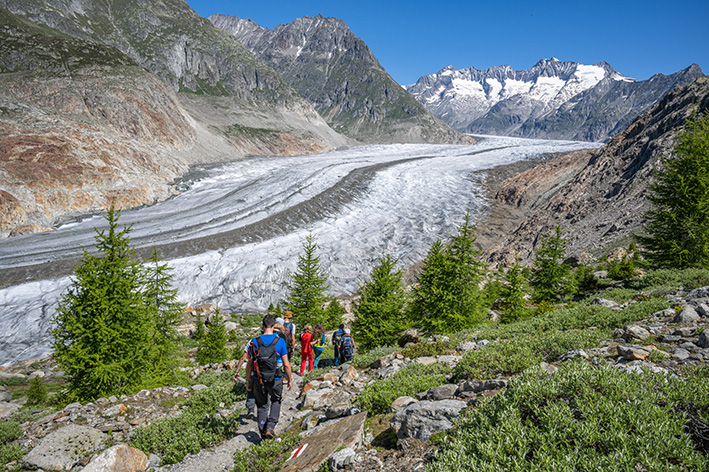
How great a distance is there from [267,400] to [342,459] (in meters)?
2.26

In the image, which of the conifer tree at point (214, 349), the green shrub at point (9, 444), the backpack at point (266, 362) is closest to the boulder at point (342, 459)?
the backpack at point (266, 362)

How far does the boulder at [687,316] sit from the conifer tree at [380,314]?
871cm

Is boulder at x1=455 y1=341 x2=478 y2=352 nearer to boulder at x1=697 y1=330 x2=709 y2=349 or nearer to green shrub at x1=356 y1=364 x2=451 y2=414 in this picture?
green shrub at x1=356 y1=364 x2=451 y2=414

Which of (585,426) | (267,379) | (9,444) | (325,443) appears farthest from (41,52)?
(585,426)

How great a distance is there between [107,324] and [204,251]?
25430mm

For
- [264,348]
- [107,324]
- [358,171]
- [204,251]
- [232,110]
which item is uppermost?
[232,110]

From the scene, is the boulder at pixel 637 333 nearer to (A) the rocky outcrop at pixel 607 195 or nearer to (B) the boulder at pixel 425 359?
(B) the boulder at pixel 425 359

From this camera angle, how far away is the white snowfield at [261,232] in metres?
27.4

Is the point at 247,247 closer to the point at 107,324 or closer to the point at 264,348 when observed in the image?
the point at 107,324

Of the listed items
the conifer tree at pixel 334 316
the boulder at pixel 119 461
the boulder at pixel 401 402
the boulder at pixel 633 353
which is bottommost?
the conifer tree at pixel 334 316

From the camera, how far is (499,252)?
1391 inches

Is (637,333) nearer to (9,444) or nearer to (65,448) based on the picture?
(65,448)

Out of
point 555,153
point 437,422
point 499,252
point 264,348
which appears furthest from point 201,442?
point 555,153

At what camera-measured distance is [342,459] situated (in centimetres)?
431
